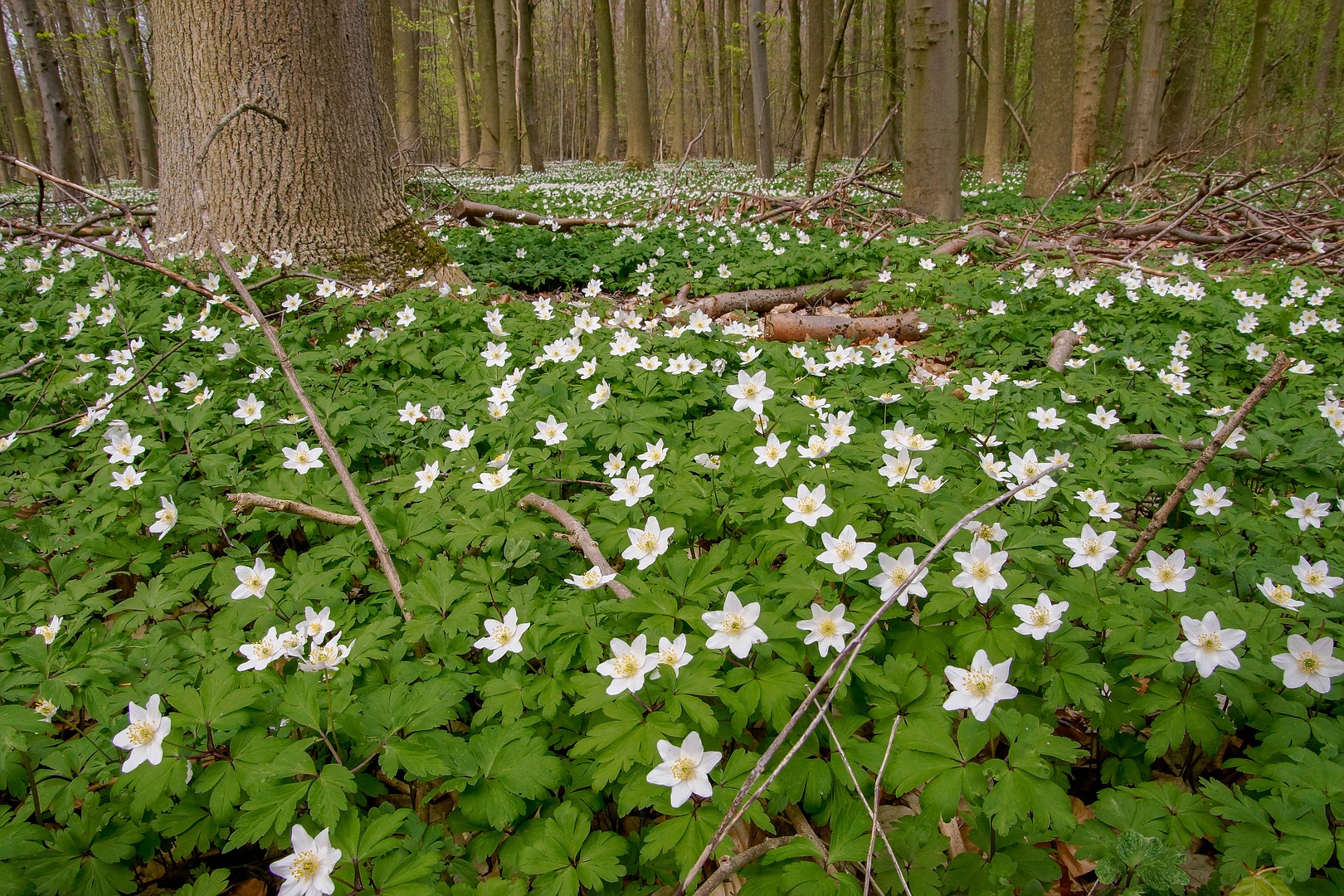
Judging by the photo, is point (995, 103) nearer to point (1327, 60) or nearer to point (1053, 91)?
point (1053, 91)

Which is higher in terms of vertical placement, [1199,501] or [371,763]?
[1199,501]

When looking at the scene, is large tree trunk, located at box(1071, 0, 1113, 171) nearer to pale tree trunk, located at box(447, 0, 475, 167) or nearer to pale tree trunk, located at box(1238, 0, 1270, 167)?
pale tree trunk, located at box(1238, 0, 1270, 167)

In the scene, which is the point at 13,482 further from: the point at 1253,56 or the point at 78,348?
the point at 1253,56

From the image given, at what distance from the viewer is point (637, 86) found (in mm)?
16969

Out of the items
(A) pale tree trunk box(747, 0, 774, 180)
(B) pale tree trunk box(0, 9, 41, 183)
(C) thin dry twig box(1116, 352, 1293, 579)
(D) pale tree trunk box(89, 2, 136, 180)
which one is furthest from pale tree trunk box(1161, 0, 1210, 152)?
(B) pale tree trunk box(0, 9, 41, 183)

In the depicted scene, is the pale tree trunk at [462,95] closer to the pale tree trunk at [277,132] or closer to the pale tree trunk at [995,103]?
the pale tree trunk at [995,103]

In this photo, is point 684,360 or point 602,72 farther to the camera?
point 602,72

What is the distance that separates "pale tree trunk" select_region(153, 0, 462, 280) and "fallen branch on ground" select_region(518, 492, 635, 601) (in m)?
3.63

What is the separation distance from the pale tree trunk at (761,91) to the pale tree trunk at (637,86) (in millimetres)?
4068

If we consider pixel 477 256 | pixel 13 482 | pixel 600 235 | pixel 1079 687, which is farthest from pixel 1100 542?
pixel 600 235

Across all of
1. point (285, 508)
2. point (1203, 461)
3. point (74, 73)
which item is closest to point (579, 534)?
point (285, 508)

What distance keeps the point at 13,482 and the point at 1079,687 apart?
4.03m

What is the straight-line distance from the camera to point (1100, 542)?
1.88 meters

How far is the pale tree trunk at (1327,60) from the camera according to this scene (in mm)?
17125
